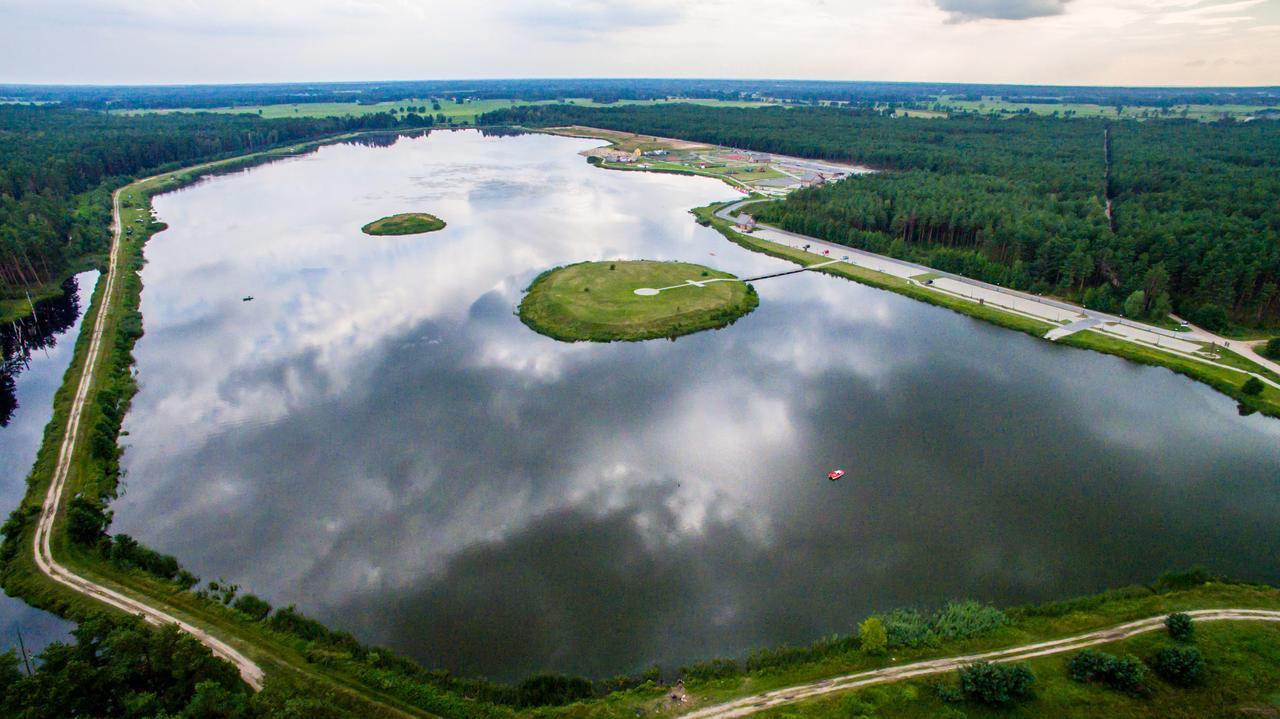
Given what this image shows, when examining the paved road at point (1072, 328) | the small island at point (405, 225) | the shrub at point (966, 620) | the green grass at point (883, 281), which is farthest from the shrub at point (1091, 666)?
the small island at point (405, 225)

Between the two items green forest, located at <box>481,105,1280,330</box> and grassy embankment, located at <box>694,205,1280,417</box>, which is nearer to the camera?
grassy embankment, located at <box>694,205,1280,417</box>

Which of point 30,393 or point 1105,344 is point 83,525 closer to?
point 30,393

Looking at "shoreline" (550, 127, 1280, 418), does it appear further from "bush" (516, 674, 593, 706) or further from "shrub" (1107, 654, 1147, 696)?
"bush" (516, 674, 593, 706)

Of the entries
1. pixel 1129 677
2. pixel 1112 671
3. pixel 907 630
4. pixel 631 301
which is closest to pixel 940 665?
pixel 907 630

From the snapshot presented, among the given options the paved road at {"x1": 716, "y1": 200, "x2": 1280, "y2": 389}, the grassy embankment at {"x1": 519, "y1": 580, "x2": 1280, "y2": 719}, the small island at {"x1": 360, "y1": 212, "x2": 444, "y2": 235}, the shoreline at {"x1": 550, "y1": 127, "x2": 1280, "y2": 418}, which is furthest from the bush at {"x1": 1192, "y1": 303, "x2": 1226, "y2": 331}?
the small island at {"x1": 360, "y1": 212, "x2": 444, "y2": 235}

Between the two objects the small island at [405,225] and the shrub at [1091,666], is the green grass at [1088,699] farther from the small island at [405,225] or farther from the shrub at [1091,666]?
the small island at [405,225]

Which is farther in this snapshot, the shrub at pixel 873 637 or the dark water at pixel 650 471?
the dark water at pixel 650 471

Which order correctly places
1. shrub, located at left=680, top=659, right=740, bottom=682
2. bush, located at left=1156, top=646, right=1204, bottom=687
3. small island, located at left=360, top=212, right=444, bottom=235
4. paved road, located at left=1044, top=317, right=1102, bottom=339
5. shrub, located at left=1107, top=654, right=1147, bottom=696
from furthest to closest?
small island, located at left=360, top=212, right=444, bottom=235, paved road, located at left=1044, top=317, right=1102, bottom=339, shrub, located at left=680, top=659, right=740, bottom=682, bush, located at left=1156, top=646, right=1204, bottom=687, shrub, located at left=1107, top=654, right=1147, bottom=696
